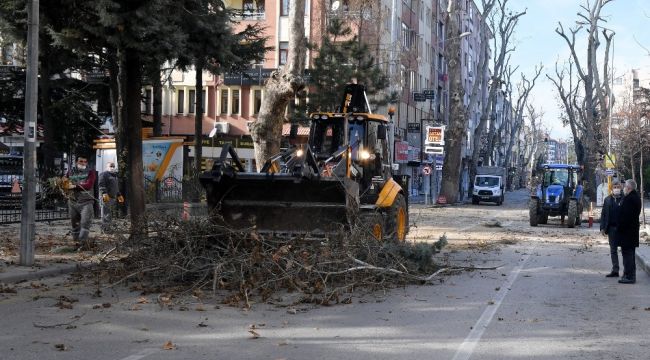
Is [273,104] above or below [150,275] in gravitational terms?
above

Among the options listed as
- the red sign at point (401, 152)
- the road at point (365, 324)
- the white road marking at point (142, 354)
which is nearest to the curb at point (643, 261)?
the road at point (365, 324)

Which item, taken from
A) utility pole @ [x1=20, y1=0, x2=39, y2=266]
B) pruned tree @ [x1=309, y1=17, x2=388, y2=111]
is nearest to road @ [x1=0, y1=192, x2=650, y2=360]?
utility pole @ [x1=20, y1=0, x2=39, y2=266]

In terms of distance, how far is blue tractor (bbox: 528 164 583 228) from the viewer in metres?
28.6

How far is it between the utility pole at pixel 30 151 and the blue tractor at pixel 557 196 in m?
20.8

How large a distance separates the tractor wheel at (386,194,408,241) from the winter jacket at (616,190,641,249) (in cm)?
441

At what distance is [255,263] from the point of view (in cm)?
1047

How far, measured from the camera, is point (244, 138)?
4825 cm

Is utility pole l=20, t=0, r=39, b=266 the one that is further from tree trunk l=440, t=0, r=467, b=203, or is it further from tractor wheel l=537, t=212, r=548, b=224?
tree trunk l=440, t=0, r=467, b=203

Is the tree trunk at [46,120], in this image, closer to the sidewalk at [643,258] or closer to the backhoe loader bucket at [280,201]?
the backhoe loader bucket at [280,201]

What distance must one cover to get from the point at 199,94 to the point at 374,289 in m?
21.6

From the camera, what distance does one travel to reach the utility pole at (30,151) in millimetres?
12508

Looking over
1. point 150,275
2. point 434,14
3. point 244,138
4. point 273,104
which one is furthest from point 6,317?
point 434,14

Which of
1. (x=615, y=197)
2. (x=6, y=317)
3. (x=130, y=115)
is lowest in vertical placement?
(x=6, y=317)

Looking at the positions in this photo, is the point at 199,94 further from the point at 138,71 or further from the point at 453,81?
the point at 453,81
